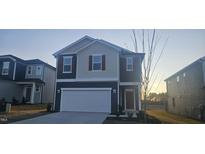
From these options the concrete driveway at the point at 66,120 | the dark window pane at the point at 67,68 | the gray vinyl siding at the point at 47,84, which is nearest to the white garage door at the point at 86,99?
the dark window pane at the point at 67,68

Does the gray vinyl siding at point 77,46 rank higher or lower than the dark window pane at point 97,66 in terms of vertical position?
higher

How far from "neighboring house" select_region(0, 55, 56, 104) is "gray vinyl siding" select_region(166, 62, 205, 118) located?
549 inches

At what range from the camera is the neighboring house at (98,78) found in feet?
42.7

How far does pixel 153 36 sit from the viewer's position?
981 cm

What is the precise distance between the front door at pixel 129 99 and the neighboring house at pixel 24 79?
9.68 m

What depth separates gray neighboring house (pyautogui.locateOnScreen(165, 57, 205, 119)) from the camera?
41.9ft

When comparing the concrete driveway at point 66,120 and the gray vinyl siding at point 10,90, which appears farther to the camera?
the gray vinyl siding at point 10,90

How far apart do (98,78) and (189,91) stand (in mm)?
7673

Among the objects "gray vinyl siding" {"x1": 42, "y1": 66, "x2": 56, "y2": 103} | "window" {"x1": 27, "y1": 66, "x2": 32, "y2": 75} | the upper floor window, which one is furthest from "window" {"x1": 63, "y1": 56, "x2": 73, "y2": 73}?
"window" {"x1": 27, "y1": 66, "x2": 32, "y2": 75}

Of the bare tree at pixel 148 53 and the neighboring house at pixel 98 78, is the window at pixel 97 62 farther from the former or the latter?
the bare tree at pixel 148 53

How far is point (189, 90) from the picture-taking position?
14602 mm
